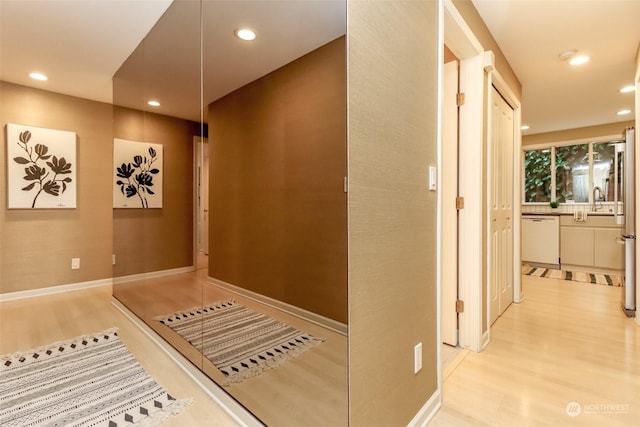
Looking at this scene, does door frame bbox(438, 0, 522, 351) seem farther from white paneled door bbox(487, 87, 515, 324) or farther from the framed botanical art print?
the framed botanical art print

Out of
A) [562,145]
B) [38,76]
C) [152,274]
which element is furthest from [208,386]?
[562,145]

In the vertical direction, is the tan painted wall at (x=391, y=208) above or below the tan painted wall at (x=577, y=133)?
below

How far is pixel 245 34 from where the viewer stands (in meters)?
1.44

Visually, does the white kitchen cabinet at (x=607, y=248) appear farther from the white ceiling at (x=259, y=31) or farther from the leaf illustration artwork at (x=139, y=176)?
the leaf illustration artwork at (x=139, y=176)

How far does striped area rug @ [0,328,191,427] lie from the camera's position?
146cm

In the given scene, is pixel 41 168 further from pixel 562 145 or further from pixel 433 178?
pixel 562 145

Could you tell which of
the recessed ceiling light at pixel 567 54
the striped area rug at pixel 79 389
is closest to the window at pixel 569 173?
the recessed ceiling light at pixel 567 54

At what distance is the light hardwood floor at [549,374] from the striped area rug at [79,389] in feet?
4.93

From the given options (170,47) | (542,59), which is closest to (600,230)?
(542,59)

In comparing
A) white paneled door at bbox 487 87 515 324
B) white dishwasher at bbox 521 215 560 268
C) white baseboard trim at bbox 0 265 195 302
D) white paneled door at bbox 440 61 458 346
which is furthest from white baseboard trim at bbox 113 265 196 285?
white dishwasher at bbox 521 215 560 268

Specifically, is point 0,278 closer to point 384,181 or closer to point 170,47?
point 170,47

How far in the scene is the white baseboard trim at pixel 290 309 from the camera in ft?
3.44

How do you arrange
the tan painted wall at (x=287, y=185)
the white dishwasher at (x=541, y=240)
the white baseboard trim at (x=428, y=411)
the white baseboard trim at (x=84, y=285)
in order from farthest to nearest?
the white dishwasher at (x=541, y=240)
the white baseboard trim at (x=84, y=285)
the white baseboard trim at (x=428, y=411)
the tan painted wall at (x=287, y=185)

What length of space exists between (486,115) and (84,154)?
300 centimetres
